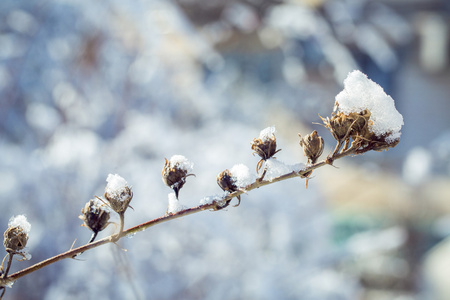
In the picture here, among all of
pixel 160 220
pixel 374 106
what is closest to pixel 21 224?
pixel 160 220

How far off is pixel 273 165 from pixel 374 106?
4.2 inches

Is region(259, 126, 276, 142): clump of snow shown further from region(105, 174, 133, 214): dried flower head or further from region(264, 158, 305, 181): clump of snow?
region(105, 174, 133, 214): dried flower head

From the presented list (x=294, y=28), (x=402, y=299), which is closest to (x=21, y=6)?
(x=294, y=28)

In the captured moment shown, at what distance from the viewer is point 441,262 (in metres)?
3.08

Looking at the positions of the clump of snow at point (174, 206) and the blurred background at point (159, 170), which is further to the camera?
the blurred background at point (159, 170)

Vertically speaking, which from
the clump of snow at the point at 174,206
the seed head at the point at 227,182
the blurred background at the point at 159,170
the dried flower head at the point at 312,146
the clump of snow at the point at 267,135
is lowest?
the clump of snow at the point at 174,206

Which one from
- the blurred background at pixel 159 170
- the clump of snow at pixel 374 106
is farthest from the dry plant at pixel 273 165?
the blurred background at pixel 159 170

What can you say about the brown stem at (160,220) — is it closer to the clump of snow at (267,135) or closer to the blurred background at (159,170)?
the clump of snow at (267,135)

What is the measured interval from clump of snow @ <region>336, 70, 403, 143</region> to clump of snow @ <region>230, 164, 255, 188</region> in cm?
10

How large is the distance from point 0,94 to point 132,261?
3.18ft

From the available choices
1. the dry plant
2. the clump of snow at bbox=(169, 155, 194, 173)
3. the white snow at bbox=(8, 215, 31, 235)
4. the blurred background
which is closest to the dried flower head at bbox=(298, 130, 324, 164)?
the dry plant

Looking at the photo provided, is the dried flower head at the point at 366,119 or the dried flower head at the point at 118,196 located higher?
the dried flower head at the point at 366,119

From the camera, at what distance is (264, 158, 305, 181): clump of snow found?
1.30ft

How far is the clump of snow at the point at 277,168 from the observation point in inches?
15.6
